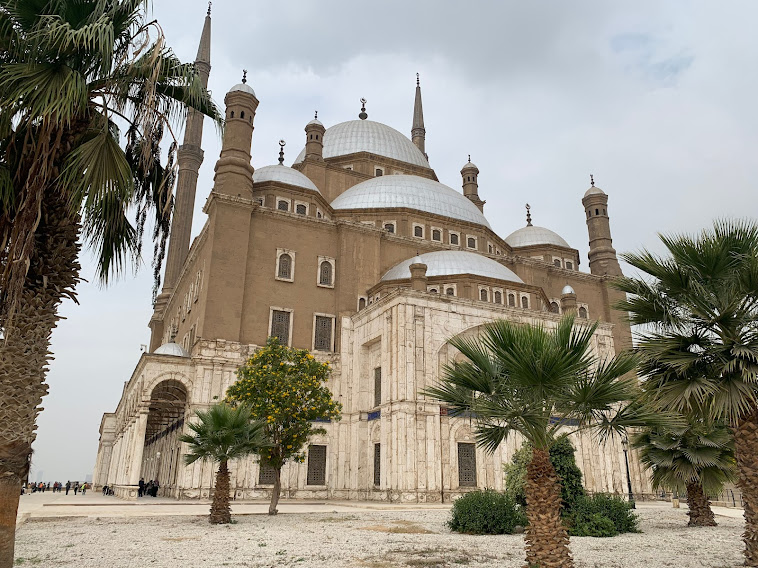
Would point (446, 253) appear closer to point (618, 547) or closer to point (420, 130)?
point (618, 547)

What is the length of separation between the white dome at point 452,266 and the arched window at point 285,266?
4.58m

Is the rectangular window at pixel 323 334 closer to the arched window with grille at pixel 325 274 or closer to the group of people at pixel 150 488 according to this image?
the arched window with grille at pixel 325 274

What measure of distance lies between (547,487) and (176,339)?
2959cm

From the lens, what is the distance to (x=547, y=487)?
22.6 ft

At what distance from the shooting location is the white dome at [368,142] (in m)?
41.3

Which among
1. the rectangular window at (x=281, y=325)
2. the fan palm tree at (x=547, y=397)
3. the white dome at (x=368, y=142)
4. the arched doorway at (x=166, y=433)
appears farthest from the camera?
the white dome at (x=368, y=142)

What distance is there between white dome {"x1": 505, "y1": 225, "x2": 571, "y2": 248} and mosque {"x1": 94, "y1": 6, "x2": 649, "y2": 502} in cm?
264

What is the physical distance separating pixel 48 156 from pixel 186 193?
36470 millimetres

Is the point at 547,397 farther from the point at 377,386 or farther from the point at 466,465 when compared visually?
the point at 377,386

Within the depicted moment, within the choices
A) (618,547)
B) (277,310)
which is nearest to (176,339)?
(277,310)

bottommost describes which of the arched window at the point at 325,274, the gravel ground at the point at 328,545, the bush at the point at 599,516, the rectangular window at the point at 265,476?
the gravel ground at the point at 328,545

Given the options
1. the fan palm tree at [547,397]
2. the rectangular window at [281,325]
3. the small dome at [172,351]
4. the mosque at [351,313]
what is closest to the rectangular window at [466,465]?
the mosque at [351,313]

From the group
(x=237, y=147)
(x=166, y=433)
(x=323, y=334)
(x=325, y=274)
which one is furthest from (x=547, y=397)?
(x=166, y=433)

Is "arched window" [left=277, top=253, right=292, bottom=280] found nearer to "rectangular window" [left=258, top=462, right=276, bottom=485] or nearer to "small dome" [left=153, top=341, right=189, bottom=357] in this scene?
"small dome" [left=153, top=341, right=189, bottom=357]
